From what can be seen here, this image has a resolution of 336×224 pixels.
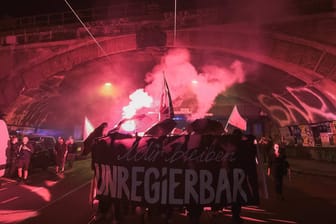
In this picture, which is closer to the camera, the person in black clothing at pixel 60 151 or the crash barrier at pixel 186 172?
the crash barrier at pixel 186 172

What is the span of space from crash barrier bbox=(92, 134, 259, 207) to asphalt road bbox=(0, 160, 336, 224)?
1601mm

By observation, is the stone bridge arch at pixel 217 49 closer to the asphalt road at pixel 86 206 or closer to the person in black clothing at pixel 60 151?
the asphalt road at pixel 86 206

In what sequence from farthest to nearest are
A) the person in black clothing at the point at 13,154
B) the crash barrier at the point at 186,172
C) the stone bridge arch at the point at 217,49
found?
1. the stone bridge arch at the point at 217,49
2. the person in black clothing at the point at 13,154
3. the crash barrier at the point at 186,172

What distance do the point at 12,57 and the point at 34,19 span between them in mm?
3250

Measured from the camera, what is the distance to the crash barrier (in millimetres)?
5051

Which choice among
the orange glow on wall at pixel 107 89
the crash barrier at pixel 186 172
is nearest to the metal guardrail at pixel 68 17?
the orange glow on wall at pixel 107 89

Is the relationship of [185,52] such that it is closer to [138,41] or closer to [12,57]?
[138,41]

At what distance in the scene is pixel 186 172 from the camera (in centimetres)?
517

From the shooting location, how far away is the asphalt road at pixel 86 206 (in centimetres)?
685

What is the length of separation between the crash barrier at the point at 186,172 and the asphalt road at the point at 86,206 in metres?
1.60

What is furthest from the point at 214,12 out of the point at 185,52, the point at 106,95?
the point at 106,95

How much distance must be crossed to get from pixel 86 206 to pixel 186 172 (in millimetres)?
4200

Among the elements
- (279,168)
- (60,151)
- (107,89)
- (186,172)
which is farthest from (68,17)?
(186,172)

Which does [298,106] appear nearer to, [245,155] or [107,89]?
[107,89]
